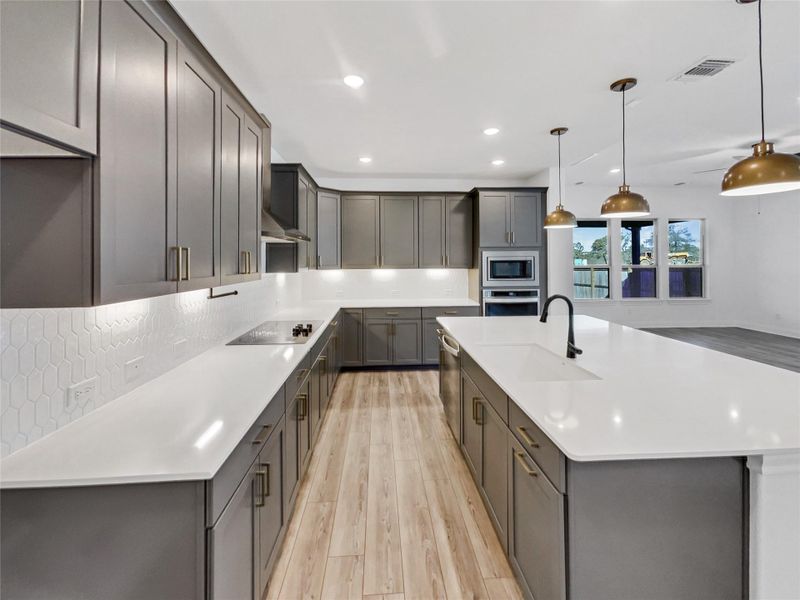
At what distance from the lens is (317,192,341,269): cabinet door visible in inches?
196

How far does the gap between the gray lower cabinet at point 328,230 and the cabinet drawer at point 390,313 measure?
0.84 meters

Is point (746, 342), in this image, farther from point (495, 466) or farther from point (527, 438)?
point (527, 438)

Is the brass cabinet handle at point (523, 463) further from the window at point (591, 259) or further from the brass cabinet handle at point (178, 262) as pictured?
the window at point (591, 259)

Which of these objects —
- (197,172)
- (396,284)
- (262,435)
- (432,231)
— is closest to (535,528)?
(262,435)

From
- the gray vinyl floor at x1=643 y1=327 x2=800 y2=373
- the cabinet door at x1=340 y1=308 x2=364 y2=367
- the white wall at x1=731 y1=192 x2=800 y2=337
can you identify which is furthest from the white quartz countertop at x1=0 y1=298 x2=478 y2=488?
the white wall at x1=731 y1=192 x2=800 y2=337

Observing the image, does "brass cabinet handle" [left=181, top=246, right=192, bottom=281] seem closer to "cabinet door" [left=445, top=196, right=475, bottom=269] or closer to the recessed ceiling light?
the recessed ceiling light

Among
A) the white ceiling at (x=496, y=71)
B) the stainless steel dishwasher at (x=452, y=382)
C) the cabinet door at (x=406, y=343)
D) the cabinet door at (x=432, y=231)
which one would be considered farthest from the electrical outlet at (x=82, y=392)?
the cabinet door at (x=432, y=231)

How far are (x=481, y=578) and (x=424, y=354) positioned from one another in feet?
11.5

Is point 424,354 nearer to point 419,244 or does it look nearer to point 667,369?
point 419,244

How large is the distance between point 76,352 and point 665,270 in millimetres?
9206

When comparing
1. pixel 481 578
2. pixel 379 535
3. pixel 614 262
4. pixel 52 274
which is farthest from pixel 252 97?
pixel 614 262

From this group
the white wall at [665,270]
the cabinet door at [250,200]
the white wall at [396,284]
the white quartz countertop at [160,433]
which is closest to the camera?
the white quartz countertop at [160,433]

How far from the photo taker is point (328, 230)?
516 centimetres

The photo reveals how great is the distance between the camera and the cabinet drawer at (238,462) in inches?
41.9
